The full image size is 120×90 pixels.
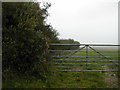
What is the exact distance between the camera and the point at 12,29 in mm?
5441

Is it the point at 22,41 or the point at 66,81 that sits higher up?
the point at 22,41

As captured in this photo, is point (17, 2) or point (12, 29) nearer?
point (12, 29)

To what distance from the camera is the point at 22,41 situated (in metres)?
5.54

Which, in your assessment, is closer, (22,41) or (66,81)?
(22,41)

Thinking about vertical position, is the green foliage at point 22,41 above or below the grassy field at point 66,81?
above

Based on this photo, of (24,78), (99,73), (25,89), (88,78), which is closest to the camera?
(25,89)

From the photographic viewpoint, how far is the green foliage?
5.41 m

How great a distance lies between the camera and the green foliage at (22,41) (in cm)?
541

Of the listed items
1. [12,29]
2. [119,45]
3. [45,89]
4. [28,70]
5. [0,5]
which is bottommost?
[45,89]

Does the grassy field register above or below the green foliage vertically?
below

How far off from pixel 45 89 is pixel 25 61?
1.26m

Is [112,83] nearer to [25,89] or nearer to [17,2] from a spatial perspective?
[25,89]

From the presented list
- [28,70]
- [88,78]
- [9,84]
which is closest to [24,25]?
[28,70]

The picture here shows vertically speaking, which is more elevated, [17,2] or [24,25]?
[17,2]
